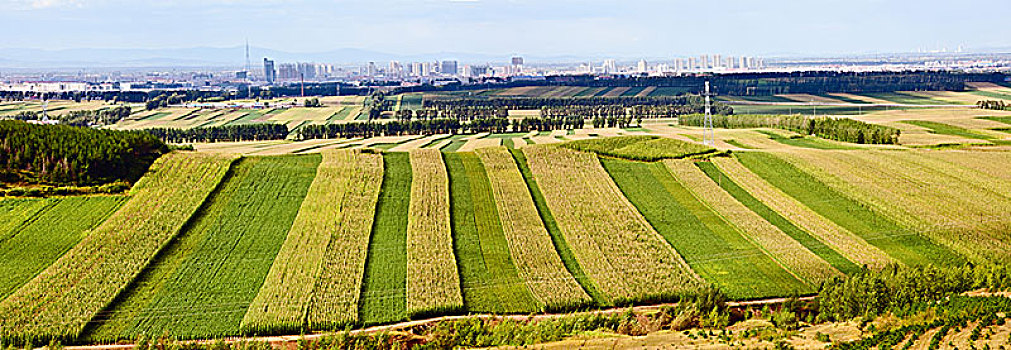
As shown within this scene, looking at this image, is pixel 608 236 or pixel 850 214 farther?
pixel 850 214

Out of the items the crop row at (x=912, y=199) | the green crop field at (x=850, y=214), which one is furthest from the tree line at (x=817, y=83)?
the green crop field at (x=850, y=214)

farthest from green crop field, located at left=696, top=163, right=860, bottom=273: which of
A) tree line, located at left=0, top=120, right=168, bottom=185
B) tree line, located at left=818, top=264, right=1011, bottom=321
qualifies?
tree line, located at left=0, top=120, right=168, bottom=185

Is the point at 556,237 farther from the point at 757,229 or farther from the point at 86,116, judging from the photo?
the point at 86,116

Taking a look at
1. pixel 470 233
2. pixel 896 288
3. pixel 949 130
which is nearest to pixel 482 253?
pixel 470 233

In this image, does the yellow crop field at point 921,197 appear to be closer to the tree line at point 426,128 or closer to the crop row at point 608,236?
the crop row at point 608,236

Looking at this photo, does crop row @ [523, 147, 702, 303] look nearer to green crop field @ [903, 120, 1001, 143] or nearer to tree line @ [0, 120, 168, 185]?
tree line @ [0, 120, 168, 185]

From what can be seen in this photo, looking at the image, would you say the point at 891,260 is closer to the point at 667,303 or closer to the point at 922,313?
the point at 922,313

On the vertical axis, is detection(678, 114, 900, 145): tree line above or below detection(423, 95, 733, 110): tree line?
below
